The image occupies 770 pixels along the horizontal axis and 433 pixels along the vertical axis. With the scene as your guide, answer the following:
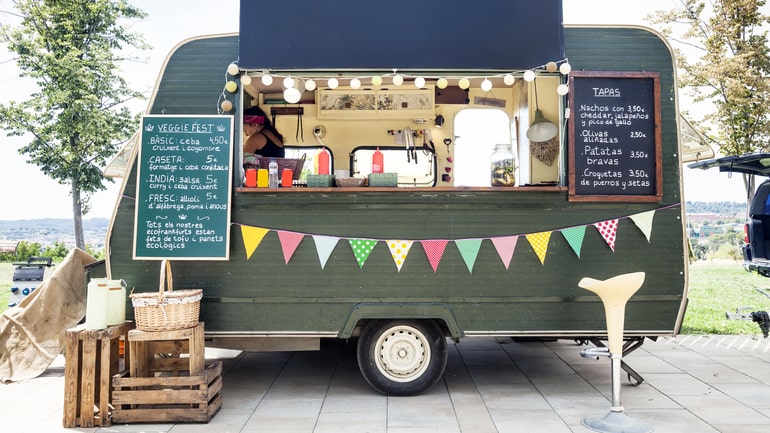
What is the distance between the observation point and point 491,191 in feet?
14.9

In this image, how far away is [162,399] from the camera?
4.09 m

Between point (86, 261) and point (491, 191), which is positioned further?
point (86, 261)

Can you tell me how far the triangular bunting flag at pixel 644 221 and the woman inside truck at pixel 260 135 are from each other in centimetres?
402

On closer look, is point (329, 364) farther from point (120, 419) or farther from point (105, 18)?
point (105, 18)

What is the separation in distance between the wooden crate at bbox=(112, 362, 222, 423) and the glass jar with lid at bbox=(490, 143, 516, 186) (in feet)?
9.61

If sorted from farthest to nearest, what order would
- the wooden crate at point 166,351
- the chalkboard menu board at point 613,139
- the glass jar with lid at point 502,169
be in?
the glass jar with lid at point 502,169, the chalkboard menu board at point 613,139, the wooden crate at point 166,351

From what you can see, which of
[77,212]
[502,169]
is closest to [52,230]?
[77,212]

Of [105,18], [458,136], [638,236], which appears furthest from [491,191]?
[105,18]

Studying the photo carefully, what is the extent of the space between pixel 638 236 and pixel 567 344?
94.3 inches

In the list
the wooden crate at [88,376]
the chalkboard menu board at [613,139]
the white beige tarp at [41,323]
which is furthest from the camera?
the white beige tarp at [41,323]

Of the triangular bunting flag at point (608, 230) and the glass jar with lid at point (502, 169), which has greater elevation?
the glass jar with lid at point (502, 169)

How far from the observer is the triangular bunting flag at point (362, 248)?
451cm

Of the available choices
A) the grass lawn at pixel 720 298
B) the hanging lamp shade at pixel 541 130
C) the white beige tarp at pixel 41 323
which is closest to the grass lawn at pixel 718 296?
the grass lawn at pixel 720 298

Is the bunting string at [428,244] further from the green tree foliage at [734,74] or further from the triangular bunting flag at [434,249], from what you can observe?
the green tree foliage at [734,74]
